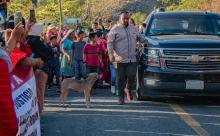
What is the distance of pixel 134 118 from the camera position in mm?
9250

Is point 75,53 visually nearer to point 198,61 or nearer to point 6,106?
point 198,61

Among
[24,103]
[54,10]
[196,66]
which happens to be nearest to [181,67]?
[196,66]

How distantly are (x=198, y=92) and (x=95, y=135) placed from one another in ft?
11.5

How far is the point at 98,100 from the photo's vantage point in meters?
11.9

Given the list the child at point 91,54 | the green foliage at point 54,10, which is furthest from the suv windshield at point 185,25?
the green foliage at point 54,10

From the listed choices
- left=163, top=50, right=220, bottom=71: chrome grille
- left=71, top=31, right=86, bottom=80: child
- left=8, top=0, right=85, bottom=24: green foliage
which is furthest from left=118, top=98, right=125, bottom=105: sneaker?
left=8, top=0, right=85, bottom=24: green foliage

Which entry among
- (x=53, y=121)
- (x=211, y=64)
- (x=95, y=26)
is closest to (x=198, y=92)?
(x=211, y=64)

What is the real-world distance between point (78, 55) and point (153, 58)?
3343 millimetres

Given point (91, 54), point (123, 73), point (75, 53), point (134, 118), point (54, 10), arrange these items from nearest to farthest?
1. point (134, 118)
2. point (123, 73)
3. point (75, 53)
4. point (91, 54)
5. point (54, 10)

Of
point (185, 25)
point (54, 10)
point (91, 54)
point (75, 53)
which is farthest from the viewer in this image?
point (54, 10)

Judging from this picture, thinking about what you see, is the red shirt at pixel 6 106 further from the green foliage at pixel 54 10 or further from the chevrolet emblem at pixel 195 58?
the green foliage at pixel 54 10

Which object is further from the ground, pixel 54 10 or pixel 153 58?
pixel 153 58

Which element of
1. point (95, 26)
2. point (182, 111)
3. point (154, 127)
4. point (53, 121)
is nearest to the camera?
point (154, 127)

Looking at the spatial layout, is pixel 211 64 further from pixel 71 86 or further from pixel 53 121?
pixel 53 121
